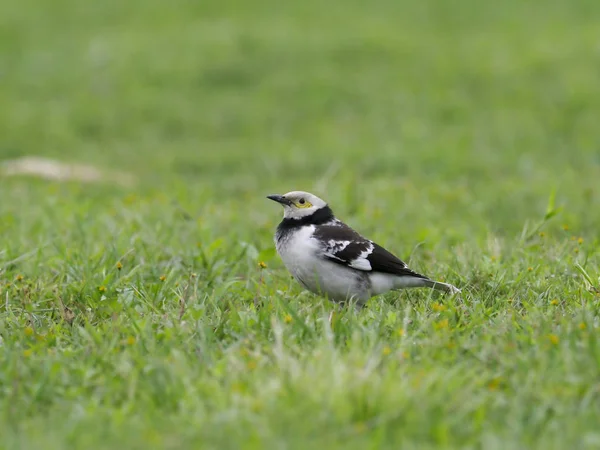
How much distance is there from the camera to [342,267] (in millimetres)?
5918

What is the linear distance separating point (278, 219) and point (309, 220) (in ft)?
8.31

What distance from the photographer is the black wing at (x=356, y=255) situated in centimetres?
589

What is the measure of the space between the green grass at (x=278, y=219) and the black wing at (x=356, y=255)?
23 cm

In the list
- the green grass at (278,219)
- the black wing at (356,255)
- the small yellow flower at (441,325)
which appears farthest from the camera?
the black wing at (356,255)

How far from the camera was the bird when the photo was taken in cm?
587

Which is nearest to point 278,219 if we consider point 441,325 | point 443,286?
point 443,286

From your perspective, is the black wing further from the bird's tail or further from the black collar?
the black collar

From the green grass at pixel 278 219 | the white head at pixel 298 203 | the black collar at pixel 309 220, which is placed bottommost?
the green grass at pixel 278 219

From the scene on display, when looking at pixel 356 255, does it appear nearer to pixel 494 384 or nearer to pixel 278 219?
pixel 494 384

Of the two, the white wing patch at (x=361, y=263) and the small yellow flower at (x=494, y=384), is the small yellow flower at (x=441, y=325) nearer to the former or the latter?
the small yellow flower at (x=494, y=384)

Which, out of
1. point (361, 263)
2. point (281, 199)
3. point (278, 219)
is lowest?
point (278, 219)

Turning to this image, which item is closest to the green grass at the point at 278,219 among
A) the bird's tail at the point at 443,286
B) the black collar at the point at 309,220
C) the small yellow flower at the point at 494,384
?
the small yellow flower at the point at 494,384

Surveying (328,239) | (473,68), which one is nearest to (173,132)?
(473,68)

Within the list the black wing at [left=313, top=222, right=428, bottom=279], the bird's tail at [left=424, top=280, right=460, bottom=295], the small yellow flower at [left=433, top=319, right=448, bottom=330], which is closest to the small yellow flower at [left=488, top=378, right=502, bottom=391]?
the small yellow flower at [left=433, top=319, right=448, bottom=330]
